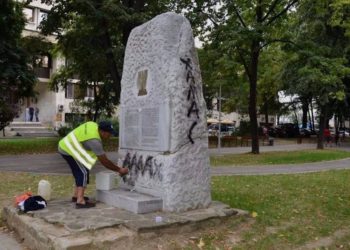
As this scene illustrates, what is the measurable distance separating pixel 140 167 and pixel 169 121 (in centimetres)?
111

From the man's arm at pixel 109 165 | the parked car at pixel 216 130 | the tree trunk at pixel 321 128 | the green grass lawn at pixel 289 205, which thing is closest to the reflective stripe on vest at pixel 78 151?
the man's arm at pixel 109 165

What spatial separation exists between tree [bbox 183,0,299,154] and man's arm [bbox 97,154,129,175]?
14.0m

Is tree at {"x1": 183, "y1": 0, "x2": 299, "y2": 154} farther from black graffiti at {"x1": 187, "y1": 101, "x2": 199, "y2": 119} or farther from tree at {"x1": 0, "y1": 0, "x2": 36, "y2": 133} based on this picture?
black graffiti at {"x1": 187, "y1": 101, "x2": 199, "y2": 119}

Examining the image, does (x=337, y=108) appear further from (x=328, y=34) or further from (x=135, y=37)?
(x=135, y=37)

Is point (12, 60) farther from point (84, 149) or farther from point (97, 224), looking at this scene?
point (97, 224)

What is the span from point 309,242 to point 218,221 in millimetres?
1340

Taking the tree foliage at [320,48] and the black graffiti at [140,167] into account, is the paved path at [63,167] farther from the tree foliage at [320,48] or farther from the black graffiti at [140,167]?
the tree foliage at [320,48]

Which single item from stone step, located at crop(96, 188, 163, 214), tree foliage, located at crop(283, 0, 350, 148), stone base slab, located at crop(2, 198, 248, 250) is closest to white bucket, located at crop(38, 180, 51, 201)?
stone base slab, located at crop(2, 198, 248, 250)

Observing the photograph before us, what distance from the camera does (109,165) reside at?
7.95 metres

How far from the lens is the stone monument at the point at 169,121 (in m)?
7.84

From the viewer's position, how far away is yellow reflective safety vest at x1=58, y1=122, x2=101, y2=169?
777 cm

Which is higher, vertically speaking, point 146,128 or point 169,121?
point 169,121

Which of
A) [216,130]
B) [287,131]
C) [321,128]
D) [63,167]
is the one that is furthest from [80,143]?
[287,131]

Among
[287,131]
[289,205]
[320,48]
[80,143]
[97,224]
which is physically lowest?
[289,205]
